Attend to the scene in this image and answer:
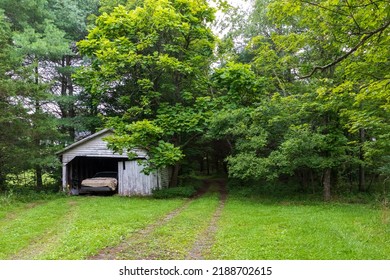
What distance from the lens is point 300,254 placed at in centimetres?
621

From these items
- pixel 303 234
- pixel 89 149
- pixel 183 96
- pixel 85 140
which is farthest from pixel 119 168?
pixel 303 234

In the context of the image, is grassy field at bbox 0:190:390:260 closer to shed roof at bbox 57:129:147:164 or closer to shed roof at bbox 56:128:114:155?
shed roof at bbox 57:129:147:164

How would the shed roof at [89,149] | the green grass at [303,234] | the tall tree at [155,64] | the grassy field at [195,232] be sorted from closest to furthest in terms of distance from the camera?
the green grass at [303,234], the grassy field at [195,232], the tall tree at [155,64], the shed roof at [89,149]

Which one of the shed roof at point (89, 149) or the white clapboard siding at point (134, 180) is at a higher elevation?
the shed roof at point (89, 149)

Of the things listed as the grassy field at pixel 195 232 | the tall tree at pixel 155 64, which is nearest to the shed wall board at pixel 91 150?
the tall tree at pixel 155 64

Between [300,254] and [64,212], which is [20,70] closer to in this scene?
[64,212]

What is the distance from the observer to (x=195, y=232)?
8.42 m

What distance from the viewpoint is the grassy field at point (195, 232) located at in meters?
6.46

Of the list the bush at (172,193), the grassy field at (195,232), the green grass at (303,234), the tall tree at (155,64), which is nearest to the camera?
the green grass at (303,234)

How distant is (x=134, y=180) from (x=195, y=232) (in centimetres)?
986

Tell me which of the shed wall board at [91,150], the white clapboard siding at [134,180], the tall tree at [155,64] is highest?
the tall tree at [155,64]

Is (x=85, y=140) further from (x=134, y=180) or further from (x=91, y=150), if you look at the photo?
(x=134, y=180)

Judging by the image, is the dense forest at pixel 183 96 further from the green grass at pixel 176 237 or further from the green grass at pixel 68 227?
the green grass at pixel 176 237
